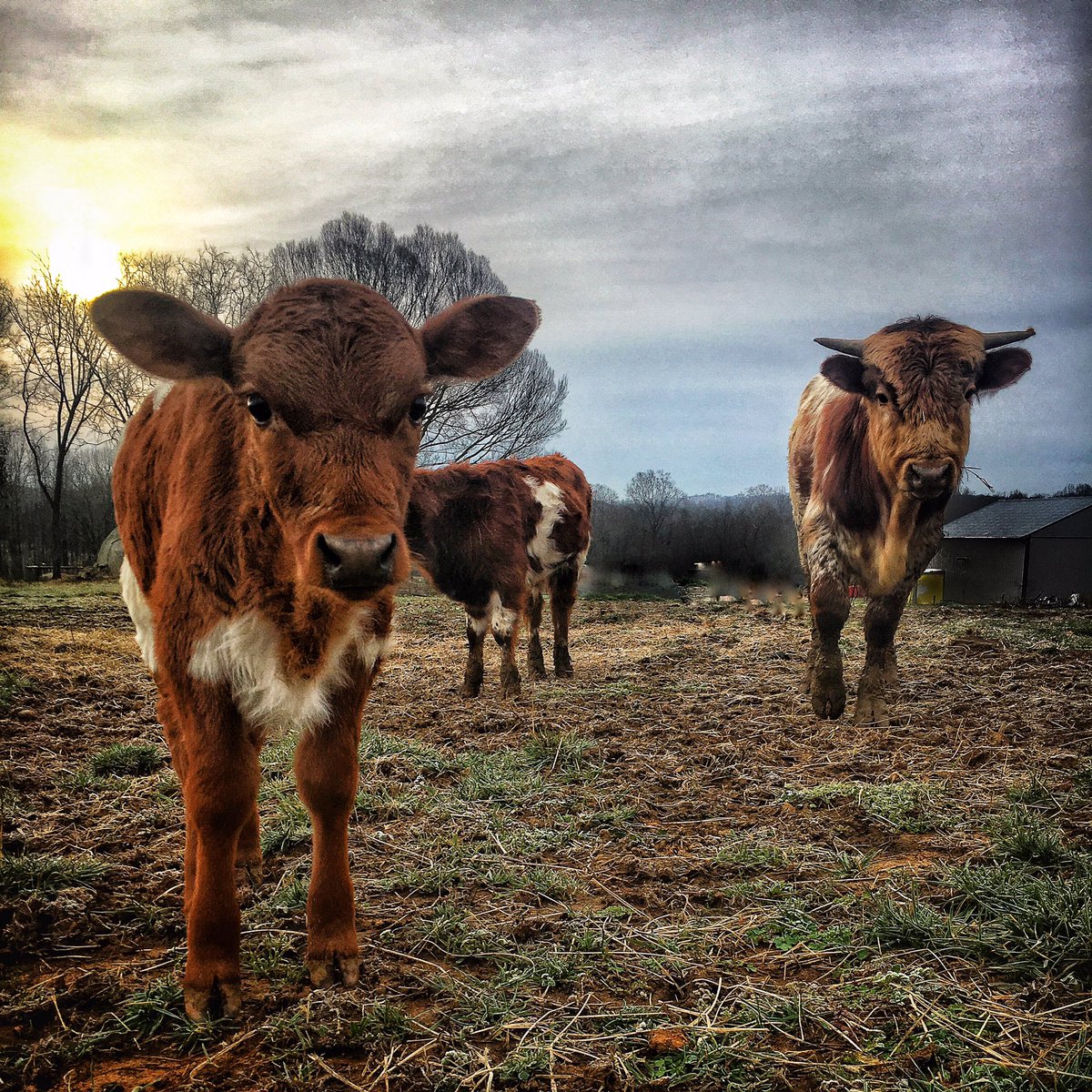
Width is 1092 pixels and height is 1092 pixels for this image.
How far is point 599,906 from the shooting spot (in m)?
2.32

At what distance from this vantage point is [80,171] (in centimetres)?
427

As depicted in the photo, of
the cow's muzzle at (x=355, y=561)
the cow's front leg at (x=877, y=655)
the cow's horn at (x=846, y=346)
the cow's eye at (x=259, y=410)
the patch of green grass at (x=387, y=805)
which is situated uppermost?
the cow's horn at (x=846, y=346)

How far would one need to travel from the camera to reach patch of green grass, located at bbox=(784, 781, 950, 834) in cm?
290

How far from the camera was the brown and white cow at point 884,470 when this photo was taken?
411 cm

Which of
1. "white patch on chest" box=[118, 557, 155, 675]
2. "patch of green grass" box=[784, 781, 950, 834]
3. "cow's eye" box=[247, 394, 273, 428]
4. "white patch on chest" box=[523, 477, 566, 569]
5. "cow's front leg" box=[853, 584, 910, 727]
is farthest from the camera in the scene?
"white patch on chest" box=[523, 477, 566, 569]

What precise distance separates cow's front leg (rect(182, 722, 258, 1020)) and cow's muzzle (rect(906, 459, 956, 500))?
3589mm

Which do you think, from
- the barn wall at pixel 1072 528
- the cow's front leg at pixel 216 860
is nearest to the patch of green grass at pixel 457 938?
the cow's front leg at pixel 216 860

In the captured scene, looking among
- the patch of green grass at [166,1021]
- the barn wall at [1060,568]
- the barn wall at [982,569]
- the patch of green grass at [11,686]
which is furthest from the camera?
the barn wall at [982,569]

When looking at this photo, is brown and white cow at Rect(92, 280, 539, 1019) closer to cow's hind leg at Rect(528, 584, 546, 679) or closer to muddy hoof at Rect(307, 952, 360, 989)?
muddy hoof at Rect(307, 952, 360, 989)

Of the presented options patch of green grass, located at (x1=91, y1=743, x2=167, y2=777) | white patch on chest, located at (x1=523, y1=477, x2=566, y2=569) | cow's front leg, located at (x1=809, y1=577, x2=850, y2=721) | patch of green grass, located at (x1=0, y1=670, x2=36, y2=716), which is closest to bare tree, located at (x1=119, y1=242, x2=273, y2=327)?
white patch on chest, located at (x1=523, y1=477, x2=566, y2=569)

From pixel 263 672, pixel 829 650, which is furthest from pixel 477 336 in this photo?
pixel 829 650

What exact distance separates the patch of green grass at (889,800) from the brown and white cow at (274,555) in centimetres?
206

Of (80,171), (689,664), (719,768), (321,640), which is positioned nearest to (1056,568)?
(689,664)

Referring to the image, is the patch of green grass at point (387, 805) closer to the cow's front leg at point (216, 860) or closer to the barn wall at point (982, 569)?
the cow's front leg at point (216, 860)
